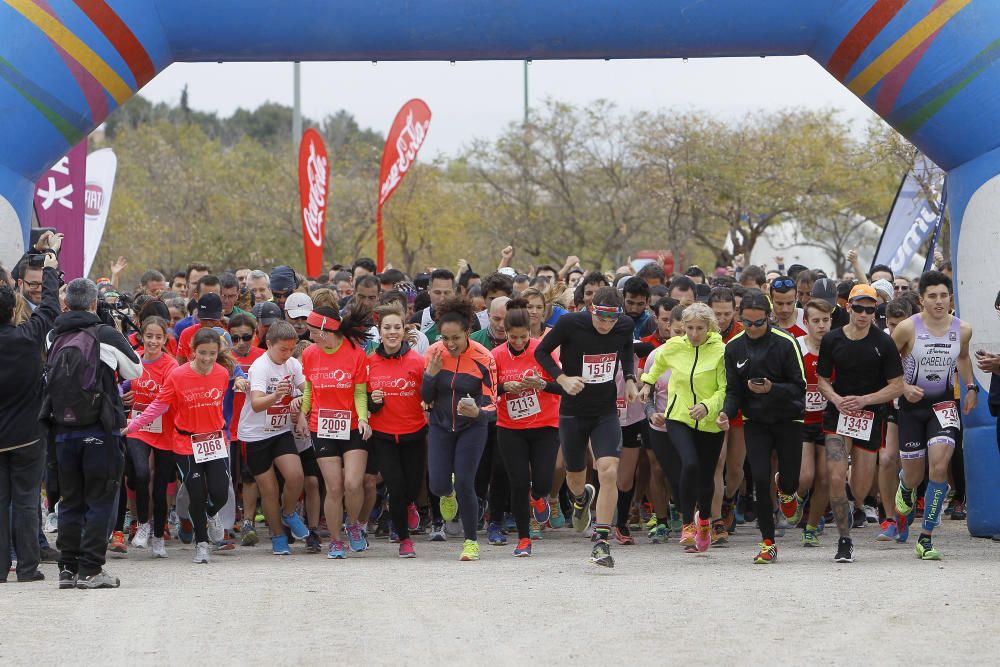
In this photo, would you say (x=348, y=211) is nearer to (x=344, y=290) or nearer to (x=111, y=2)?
(x=344, y=290)

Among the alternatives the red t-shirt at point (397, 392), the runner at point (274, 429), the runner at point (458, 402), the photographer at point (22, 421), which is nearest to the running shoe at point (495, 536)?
the runner at point (458, 402)

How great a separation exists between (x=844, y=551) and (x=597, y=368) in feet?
6.63

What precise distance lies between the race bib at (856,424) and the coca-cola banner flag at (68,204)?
27.3 feet

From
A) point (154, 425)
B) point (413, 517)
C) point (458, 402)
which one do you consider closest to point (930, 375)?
point (458, 402)

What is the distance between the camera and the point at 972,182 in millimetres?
10719

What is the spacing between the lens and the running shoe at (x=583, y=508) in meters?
10.7

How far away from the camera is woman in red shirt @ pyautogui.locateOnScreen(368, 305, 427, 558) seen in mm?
10383

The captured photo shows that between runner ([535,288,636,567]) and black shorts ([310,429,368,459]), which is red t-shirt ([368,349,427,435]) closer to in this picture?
black shorts ([310,429,368,459])

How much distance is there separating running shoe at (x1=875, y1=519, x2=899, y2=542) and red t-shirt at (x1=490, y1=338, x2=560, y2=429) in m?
2.56

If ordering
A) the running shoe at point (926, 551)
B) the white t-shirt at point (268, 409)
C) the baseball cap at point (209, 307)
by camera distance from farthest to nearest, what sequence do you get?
1. the baseball cap at point (209, 307)
2. the white t-shirt at point (268, 409)
3. the running shoe at point (926, 551)

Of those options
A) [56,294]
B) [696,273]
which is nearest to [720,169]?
[696,273]

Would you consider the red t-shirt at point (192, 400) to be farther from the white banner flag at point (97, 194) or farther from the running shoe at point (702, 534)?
the white banner flag at point (97, 194)

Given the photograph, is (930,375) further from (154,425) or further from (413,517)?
(154,425)

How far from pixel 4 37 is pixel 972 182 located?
7.01m
